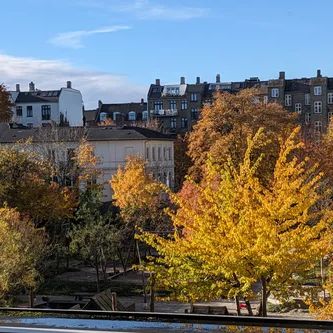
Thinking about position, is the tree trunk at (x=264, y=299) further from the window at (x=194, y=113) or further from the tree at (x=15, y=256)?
the window at (x=194, y=113)

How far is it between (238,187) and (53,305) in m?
8.49

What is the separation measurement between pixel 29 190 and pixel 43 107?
43897mm

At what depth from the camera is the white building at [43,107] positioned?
71.1m

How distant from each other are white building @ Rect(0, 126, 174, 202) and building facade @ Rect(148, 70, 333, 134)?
1738cm

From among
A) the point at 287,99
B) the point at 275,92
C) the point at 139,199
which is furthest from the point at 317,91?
the point at 139,199

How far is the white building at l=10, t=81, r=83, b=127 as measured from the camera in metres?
71.1

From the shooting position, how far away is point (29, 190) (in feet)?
95.3

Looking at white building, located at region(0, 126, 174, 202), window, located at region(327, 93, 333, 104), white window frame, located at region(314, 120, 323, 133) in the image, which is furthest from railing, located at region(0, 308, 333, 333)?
window, located at region(327, 93, 333, 104)

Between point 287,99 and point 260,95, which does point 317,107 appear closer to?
point 287,99

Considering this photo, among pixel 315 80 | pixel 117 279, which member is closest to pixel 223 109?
pixel 117 279

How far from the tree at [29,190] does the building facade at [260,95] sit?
4143 centimetres

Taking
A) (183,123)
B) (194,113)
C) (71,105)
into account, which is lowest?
(183,123)

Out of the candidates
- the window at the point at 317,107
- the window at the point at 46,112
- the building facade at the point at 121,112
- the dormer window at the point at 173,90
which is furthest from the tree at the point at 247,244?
the building facade at the point at 121,112

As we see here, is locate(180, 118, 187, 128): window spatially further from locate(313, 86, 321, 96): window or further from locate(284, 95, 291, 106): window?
locate(313, 86, 321, 96): window
